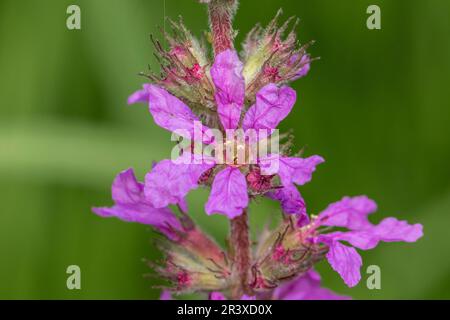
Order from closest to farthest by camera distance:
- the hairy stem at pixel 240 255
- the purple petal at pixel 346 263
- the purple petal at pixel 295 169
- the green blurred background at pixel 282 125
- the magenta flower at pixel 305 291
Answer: the purple petal at pixel 295 169 → the purple petal at pixel 346 263 → the hairy stem at pixel 240 255 → the magenta flower at pixel 305 291 → the green blurred background at pixel 282 125

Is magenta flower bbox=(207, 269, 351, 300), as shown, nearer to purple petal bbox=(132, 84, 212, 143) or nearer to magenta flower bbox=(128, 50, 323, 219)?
magenta flower bbox=(128, 50, 323, 219)

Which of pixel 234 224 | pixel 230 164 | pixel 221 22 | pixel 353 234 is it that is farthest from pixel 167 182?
pixel 353 234

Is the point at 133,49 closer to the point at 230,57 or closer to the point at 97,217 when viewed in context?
the point at 97,217

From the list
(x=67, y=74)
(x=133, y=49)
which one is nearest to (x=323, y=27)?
(x=133, y=49)

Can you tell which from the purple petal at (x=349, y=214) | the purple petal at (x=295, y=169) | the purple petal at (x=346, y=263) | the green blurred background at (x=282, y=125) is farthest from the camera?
the green blurred background at (x=282, y=125)

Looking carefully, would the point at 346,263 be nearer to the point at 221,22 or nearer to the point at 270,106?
the point at 270,106

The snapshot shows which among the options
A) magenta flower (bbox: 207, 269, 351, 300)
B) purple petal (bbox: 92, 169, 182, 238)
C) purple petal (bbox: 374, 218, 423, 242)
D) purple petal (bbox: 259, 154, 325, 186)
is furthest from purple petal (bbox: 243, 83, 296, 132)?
magenta flower (bbox: 207, 269, 351, 300)

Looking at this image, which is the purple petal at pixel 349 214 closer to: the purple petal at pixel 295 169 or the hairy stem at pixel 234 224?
the hairy stem at pixel 234 224

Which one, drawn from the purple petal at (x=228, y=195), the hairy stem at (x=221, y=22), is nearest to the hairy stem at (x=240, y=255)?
the purple petal at (x=228, y=195)
